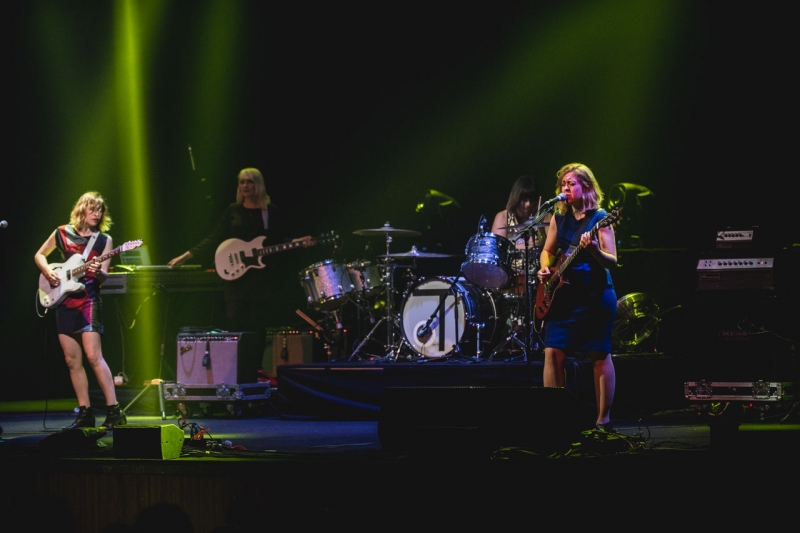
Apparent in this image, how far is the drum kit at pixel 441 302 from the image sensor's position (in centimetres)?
812

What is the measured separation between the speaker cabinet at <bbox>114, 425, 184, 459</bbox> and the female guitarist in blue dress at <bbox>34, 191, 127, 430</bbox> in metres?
2.37

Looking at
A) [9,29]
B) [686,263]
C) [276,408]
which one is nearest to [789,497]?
[686,263]

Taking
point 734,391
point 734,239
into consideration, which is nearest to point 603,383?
point 734,391

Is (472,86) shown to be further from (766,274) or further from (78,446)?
(78,446)

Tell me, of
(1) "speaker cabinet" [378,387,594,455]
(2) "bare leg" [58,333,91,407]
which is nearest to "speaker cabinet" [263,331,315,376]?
(2) "bare leg" [58,333,91,407]

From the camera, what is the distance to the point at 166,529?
4.04 metres

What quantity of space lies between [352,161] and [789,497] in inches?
283

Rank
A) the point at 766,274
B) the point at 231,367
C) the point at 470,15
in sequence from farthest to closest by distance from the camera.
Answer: the point at 470,15 < the point at 231,367 < the point at 766,274

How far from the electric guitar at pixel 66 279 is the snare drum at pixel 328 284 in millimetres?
2352

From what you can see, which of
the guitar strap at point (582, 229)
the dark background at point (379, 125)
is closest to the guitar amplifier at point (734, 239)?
the dark background at point (379, 125)

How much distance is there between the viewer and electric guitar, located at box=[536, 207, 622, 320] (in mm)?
5191

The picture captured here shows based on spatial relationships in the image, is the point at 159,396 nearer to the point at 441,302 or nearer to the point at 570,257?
the point at 441,302

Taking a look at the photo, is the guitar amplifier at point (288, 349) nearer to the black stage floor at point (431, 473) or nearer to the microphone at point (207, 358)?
the microphone at point (207, 358)

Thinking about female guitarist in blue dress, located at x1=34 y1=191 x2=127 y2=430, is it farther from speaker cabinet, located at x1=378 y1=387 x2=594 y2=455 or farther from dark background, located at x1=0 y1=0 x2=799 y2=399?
speaker cabinet, located at x1=378 y1=387 x2=594 y2=455
